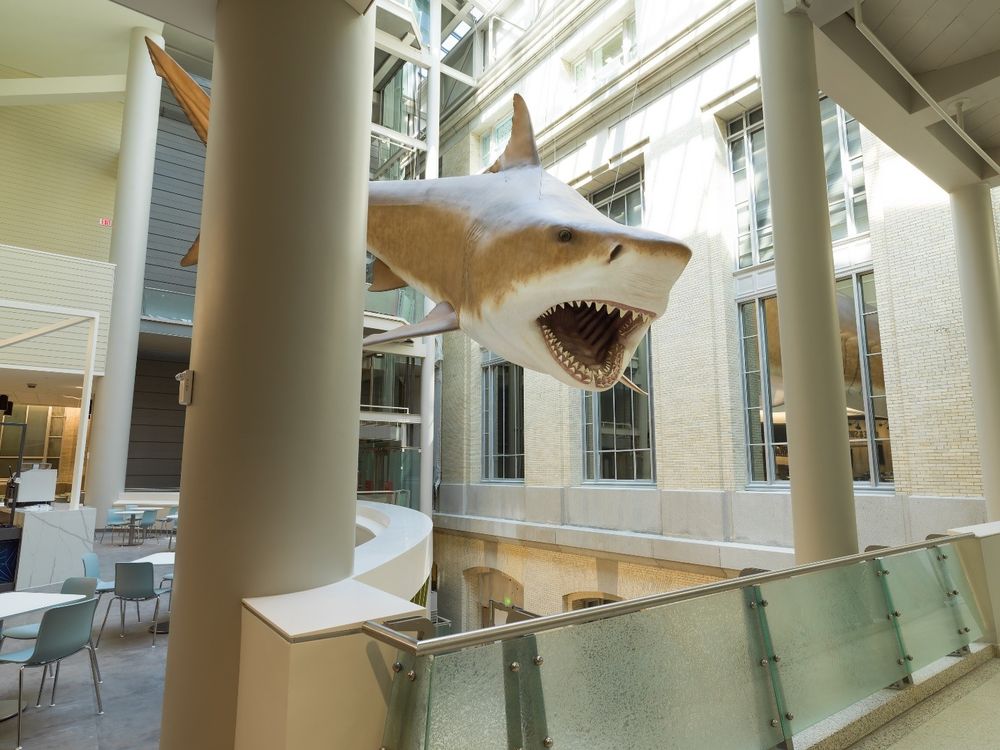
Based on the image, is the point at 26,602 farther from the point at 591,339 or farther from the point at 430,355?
the point at 430,355

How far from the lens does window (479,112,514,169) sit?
17388 millimetres

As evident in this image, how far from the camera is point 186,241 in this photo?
1877 centimetres

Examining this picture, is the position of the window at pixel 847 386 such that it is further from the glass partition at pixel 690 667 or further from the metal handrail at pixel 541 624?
the metal handrail at pixel 541 624

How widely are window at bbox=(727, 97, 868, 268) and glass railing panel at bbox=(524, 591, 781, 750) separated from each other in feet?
30.0

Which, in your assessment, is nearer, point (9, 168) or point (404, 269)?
point (404, 269)

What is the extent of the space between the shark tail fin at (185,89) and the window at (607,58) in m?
12.4

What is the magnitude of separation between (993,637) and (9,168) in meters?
20.5

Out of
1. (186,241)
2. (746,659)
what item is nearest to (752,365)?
(746,659)

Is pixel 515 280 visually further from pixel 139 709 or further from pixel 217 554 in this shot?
pixel 139 709

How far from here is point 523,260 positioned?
2715 mm

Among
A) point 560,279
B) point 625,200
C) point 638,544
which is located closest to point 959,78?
point 560,279

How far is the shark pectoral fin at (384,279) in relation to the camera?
3883 mm

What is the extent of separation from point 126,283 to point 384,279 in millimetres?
12556

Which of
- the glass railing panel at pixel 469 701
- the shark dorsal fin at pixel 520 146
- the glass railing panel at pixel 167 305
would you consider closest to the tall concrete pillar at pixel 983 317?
the shark dorsal fin at pixel 520 146
